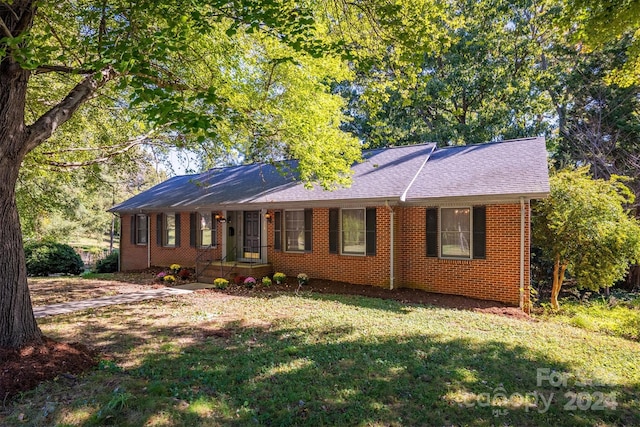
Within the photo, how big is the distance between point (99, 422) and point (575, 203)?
36.8 ft

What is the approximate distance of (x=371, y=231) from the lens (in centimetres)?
1152

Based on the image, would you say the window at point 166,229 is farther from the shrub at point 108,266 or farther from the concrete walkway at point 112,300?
the concrete walkway at point 112,300

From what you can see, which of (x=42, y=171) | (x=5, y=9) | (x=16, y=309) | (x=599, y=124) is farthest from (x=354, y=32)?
(x=599, y=124)

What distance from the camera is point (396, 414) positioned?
3.79 m

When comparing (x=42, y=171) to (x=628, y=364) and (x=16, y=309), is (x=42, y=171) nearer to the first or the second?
(x=16, y=309)

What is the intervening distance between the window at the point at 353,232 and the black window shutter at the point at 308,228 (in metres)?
1.20

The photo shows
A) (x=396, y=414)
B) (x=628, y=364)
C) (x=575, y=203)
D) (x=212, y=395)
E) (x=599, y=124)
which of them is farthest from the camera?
(x=599, y=124)

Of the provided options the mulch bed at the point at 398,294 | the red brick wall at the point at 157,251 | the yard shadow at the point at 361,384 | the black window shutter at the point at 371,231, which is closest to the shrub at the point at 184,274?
the red brick wall at the point at 157,251

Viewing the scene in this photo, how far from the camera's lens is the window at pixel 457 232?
10273mm

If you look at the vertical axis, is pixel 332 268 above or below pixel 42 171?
below

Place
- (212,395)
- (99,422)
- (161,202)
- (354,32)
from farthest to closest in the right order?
1. (161,202)
2. (354,32)
3. (212,395)
4. (99,422)

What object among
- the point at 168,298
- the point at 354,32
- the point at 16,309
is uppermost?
the point at 354,32

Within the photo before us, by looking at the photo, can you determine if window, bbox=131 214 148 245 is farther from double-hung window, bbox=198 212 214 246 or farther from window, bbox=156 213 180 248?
double-hung window, bbox=198 212 214 246

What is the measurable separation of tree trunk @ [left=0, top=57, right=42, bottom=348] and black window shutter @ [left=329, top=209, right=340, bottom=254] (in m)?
8.26
